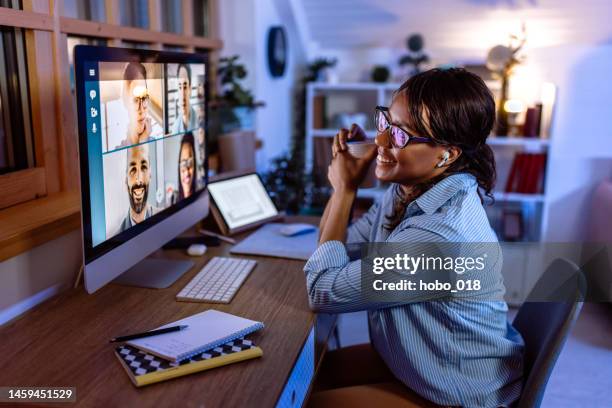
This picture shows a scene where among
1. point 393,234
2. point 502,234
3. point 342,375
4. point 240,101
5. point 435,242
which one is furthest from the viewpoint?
point 502,234

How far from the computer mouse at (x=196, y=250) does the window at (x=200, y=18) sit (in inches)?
57.1

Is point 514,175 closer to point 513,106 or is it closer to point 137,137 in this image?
point 513,106

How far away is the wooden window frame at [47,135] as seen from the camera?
4.54 feet

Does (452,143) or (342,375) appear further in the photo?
(342,375)

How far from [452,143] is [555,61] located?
272 cm

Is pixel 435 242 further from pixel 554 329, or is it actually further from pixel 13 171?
pixel 13 171

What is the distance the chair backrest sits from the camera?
46.8 inches

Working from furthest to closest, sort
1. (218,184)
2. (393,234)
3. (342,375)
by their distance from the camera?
(218,184) < (342,375) < (393,234)

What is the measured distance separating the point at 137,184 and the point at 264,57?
1.96 metres

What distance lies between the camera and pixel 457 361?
1.23 m

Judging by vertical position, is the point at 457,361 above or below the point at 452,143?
below

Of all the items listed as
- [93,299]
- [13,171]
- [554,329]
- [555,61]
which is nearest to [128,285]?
[93,299]

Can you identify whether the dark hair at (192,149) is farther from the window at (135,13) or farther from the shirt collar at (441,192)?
the window at (135,13)

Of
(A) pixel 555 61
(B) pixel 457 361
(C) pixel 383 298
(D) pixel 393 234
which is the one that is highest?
(A) pixel 555 61
